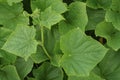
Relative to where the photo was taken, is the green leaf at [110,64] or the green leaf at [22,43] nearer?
the green leaf at [22,43]

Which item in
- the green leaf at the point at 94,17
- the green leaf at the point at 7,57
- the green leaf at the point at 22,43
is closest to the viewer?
the green leaf at the point at 22,43

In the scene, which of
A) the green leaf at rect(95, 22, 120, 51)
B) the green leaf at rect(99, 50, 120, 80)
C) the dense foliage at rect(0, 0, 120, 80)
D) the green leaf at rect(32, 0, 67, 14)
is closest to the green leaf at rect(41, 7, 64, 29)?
the dense foliage at rect(0, 0, 120, 80)

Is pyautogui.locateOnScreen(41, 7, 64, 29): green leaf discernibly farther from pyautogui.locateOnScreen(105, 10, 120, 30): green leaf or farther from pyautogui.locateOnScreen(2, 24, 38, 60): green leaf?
pyautogui.locateOnScreen(105, 10, 120, 30): green leaf

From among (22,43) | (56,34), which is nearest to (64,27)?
(56,34)

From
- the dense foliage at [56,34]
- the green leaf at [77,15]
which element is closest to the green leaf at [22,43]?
the dense foliage at [56,34]

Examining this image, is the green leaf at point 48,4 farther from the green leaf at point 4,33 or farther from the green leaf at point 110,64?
the green leaf at point 110,64

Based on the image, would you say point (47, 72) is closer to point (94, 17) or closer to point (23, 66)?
point (23, 66)
